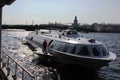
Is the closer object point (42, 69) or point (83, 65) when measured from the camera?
point (83, 65)

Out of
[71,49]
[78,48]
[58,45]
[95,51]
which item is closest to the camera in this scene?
[95,51]

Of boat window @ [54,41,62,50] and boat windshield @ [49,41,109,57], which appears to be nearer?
boat windshield @ [49,41,109,57]

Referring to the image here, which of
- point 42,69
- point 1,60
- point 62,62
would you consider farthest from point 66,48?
point 1,60

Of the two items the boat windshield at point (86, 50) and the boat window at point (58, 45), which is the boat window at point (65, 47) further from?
the boat window at point (58, 45)

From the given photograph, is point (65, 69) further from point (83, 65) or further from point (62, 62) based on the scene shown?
point (83, 65)

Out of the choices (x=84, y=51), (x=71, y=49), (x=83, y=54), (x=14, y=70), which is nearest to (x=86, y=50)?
(x=84, y=51)

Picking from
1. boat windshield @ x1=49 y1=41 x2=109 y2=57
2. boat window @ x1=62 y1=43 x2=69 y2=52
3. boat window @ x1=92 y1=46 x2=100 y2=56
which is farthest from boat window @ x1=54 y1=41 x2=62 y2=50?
boat window @ x1=92 y1=46 x2=100 y2=56

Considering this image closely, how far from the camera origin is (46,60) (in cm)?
3155

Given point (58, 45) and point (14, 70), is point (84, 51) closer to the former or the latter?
point (58, 45)

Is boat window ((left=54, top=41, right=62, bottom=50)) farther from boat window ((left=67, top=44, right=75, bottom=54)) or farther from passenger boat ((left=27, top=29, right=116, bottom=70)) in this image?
boat window ((left=67, top=44, right=75, bottom=54))

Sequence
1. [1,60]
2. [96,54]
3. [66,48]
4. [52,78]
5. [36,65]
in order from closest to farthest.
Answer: [1,60]
[52,78]
[96,54]
[66,48]
[36,65]

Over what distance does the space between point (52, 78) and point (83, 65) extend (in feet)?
10.3

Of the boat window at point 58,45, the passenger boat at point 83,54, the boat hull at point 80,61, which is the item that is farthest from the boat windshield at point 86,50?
the boat window at point 58,45

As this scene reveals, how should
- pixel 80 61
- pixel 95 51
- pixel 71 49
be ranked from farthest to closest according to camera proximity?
pixel 71 49, pixel 95 51, pixel 80 61
